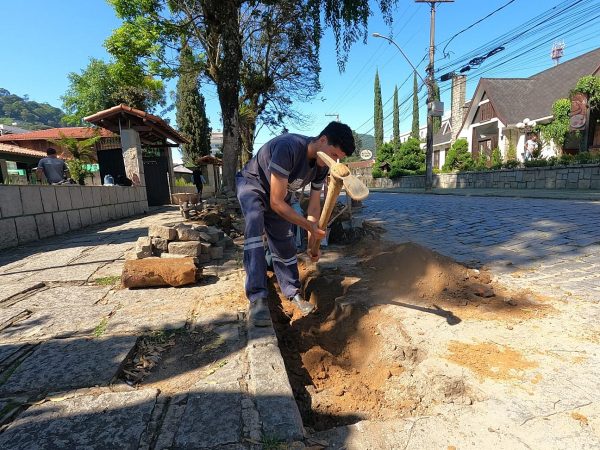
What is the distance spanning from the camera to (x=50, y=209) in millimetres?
6316

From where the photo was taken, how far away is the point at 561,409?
1.56 metres

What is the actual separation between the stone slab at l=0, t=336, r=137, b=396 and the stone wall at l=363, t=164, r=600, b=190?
1461 centimetres

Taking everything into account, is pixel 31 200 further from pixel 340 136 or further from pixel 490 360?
pixel 490 360

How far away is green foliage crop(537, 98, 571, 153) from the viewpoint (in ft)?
59.7

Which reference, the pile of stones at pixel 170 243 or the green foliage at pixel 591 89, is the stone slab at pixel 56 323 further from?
the green foliage at pixel 591 89

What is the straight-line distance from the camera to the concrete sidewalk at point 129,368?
138 centimetres

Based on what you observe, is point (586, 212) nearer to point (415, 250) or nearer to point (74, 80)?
point (415, 250)

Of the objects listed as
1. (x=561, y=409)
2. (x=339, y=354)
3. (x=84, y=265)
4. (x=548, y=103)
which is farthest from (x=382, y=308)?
(x=548, y=103)

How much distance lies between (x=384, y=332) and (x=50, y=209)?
6.46 metres

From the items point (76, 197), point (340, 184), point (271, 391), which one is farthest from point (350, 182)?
point (76, 197)

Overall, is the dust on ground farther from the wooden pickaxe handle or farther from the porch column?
the porch column

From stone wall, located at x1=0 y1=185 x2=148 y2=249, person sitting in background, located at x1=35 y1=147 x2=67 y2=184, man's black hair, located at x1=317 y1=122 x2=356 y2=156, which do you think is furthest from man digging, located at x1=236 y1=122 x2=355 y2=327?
person sitting in background, located at x1=35 y1=147 x2=67 y2=184

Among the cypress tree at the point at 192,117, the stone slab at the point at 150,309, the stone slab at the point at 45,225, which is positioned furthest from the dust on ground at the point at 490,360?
the cypress tree at the point at 192,117

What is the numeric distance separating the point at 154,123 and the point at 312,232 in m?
10.6
